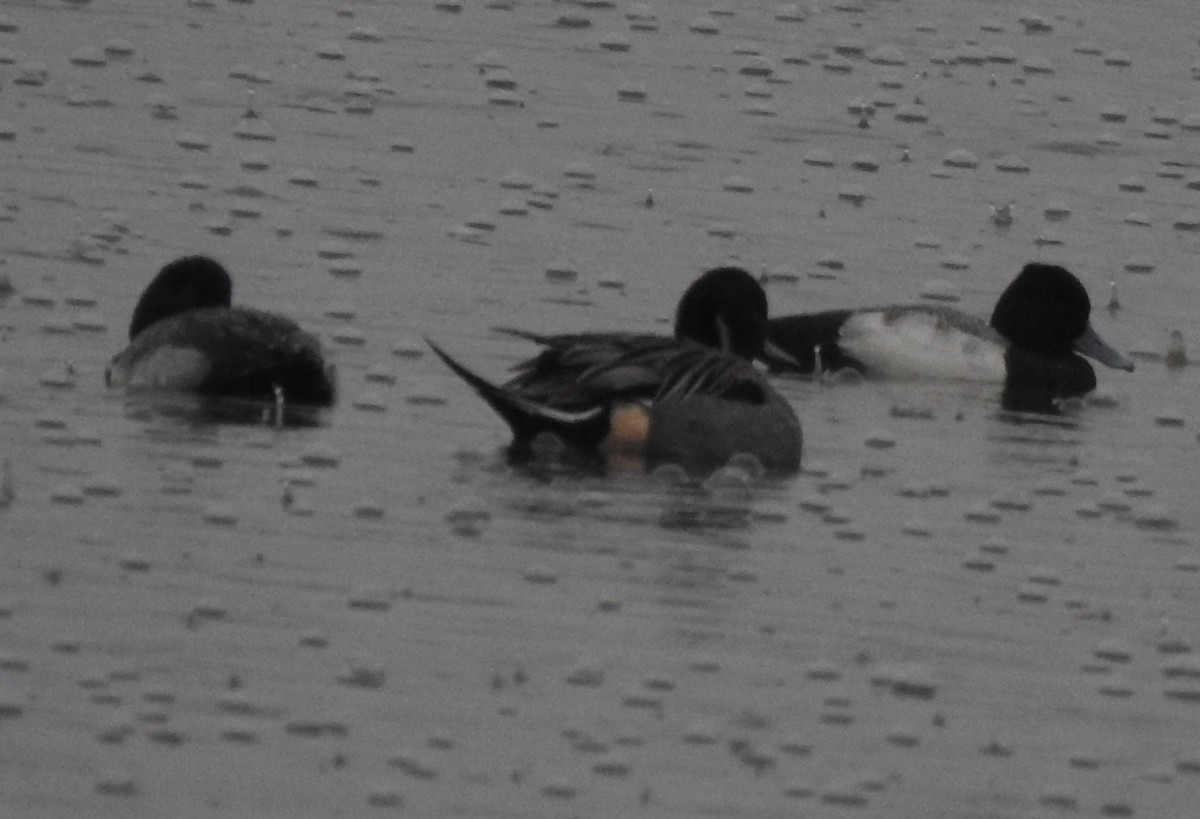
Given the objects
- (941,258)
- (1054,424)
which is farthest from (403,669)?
(941,258)

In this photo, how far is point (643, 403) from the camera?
48.1ft

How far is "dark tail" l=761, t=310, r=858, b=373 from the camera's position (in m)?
16.7

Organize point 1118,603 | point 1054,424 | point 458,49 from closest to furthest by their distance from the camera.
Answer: point 1118,603 → point 1054,424 → point 458,49

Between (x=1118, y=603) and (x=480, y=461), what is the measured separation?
276 cm

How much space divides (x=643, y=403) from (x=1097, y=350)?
3561 mm

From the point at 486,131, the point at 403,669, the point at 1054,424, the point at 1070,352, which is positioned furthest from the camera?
the point at 486,131

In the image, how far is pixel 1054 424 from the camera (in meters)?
16.3

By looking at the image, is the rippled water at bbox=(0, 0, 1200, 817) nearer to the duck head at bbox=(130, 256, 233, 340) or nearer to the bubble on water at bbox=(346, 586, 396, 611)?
the bubble on water at bbox=(346, 586, 396, 611)

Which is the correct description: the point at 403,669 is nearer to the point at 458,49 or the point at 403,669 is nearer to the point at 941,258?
the point at 941,258

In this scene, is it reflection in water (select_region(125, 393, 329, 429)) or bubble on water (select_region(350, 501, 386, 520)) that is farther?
reflection in water (select_region(125, 393, 329, 429))

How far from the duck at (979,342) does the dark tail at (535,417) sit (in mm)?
1974

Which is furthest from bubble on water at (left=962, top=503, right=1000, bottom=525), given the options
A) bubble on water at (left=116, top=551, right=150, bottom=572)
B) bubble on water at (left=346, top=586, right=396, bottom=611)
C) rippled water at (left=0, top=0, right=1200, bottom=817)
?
bubble on water at (left=116, top=551, right=150, bottom=572)

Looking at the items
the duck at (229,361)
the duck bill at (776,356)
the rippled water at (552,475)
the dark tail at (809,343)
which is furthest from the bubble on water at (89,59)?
the duck at (229,361)

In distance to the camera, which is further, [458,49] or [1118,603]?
[458,49]
